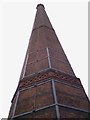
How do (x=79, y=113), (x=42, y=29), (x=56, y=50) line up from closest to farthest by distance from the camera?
(x=79, y=113) → (x=56, y=50) → (x=42, y=29)

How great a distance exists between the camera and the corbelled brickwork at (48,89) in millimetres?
13367

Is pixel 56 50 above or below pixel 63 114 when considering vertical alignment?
above

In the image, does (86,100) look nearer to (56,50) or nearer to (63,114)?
(63,114)

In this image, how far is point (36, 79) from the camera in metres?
16.2

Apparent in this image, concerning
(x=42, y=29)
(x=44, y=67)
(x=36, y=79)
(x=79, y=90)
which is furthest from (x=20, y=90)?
(x=42, y=29)

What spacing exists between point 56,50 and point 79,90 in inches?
184

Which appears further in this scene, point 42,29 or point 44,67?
point 42,29

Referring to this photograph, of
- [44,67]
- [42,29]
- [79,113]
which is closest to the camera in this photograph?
[79,113]

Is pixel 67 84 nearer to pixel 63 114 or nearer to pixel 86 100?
pixel 86 100

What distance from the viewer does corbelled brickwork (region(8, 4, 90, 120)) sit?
43.9 ft

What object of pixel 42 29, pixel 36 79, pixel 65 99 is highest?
pixel 42 29

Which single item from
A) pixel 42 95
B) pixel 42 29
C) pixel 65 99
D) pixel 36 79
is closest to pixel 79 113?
pixel 65 99

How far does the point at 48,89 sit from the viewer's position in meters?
14.7

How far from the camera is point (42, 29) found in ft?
75.3
